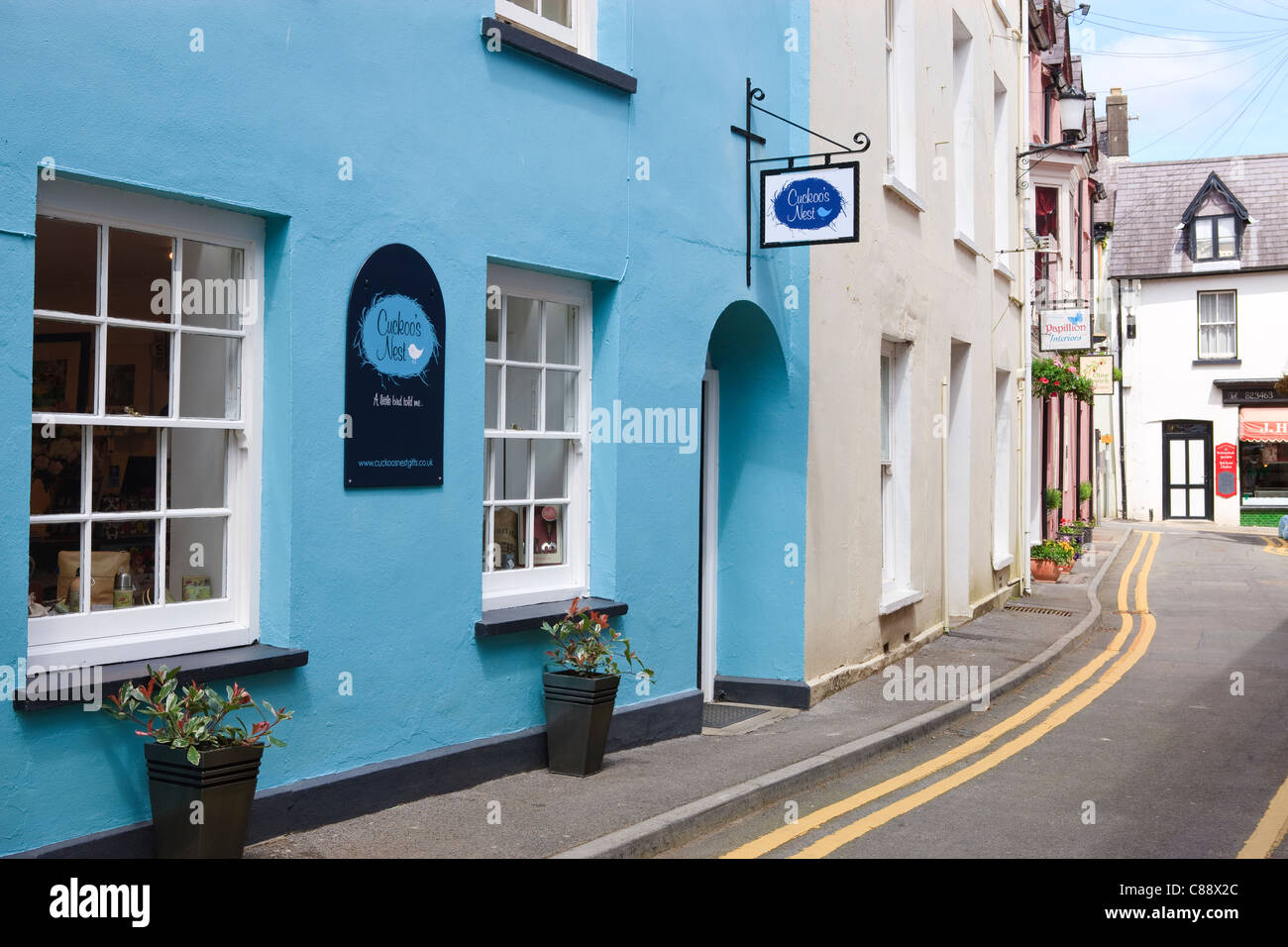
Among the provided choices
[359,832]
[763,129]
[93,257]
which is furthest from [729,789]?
[763,129]

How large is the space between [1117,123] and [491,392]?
43329 millimetres

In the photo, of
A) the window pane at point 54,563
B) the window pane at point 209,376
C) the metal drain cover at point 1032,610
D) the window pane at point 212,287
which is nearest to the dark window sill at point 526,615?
the window pane at point 209,376

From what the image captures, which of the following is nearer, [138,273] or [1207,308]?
[138,273]

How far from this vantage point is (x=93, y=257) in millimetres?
5188

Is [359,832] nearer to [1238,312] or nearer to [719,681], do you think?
[719,681]

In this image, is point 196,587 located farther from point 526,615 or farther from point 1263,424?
point 1263,424

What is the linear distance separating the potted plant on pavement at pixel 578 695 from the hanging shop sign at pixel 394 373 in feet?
4.62

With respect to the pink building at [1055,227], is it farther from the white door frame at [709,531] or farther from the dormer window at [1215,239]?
the dormer window at [1215,239]

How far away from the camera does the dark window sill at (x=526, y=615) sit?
696 centimetres

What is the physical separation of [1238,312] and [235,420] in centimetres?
3864

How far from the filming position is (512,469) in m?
7.62

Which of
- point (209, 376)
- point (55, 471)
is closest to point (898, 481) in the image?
point (209, 376)

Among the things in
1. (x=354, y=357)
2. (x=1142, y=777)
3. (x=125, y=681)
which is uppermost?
(x=354, y=357)

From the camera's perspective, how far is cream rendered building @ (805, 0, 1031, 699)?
420 inches
